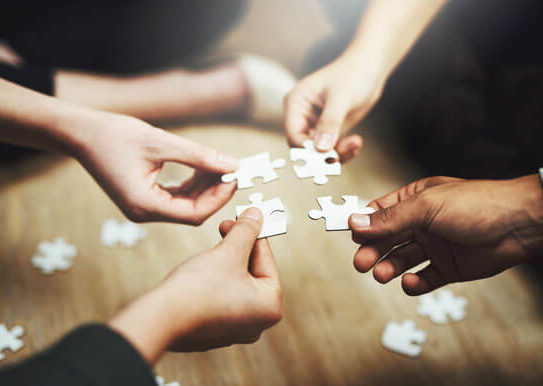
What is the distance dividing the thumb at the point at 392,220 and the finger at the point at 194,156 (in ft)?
1.08

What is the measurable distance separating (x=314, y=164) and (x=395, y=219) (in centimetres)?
26

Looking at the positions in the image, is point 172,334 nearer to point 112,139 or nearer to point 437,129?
point 112,139

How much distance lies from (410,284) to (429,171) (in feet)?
2.17

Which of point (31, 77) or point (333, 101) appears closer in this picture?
point (333, 101)

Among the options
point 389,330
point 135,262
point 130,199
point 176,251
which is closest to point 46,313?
point 135,262

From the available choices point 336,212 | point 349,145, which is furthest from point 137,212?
point 349,145

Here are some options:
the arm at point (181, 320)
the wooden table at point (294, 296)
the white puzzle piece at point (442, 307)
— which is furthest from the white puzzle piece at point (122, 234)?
the white puzzle piece at point (442, 307)

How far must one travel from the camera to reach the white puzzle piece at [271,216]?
2.85ft

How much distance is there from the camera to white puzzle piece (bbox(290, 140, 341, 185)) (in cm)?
99

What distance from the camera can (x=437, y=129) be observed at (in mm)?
1381

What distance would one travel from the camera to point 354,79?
3.79ft

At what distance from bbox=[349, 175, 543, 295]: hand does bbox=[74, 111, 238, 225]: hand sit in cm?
36

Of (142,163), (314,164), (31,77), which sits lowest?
(314,164)

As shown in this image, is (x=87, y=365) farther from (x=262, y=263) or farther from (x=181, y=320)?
(x=262, y=263)
